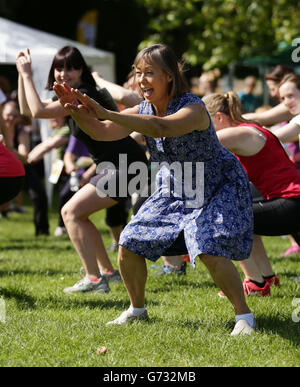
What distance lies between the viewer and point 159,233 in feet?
13.6

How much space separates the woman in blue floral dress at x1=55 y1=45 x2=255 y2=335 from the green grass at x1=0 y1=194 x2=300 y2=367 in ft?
0.97

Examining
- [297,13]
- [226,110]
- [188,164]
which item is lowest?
[188,164]

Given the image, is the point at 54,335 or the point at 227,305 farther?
the point at 227,305

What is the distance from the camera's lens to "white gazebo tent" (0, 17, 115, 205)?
11.7 m

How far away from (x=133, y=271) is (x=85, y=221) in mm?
1339

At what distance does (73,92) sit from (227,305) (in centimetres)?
219

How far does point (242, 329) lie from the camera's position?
162 inches

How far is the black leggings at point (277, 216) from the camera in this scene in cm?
493

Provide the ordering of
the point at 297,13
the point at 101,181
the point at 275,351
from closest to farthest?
the point at 275,351
the point at 101,181
the point at 297,13

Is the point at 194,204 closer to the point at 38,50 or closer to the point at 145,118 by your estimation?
the point at 145,118

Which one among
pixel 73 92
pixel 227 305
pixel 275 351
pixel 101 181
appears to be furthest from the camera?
pixel 101 181
